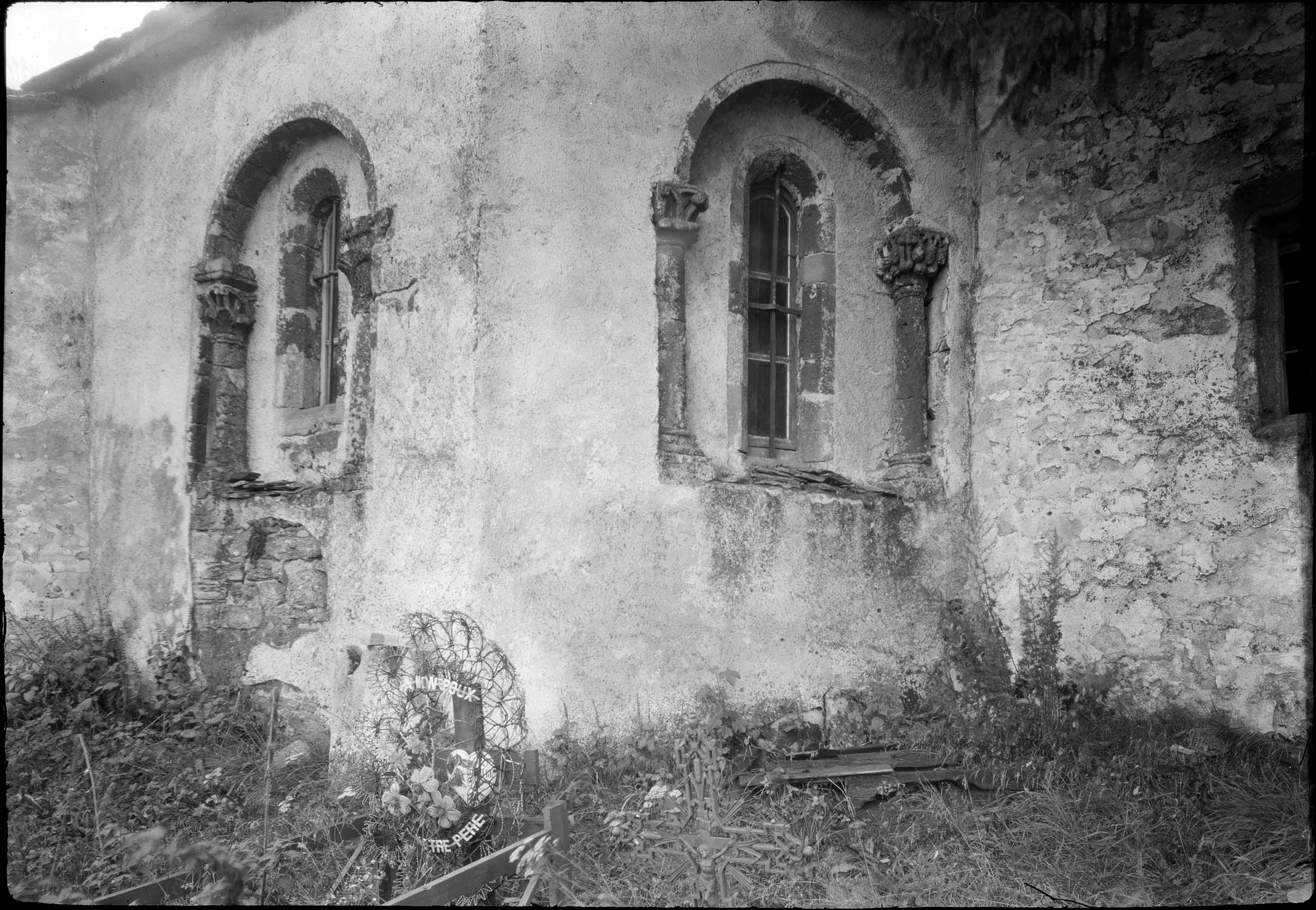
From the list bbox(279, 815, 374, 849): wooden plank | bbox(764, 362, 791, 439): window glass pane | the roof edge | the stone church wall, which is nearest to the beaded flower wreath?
bbox(279, 815, 374, 849): wooden plank

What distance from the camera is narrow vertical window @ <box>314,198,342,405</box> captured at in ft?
21.6

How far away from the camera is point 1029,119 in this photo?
6.11 metres

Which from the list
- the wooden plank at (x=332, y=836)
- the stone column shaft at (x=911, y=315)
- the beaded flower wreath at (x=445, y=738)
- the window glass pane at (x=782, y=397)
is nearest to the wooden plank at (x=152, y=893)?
the wooden plank at (x=332, y=836)

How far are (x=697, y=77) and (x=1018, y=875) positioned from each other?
453 centimetres

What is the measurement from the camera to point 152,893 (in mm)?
3543

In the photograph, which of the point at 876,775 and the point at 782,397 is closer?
the point at 876,775

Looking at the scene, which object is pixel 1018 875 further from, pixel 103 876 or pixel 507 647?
pixel 103 876

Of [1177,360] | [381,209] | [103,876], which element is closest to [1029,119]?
[1177,360]

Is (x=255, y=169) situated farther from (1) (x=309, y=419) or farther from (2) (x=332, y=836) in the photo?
(2) (x=332, y=836)

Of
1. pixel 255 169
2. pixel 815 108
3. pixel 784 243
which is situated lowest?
pixel 784 243

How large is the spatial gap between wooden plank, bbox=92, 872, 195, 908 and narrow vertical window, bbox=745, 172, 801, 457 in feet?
12.7

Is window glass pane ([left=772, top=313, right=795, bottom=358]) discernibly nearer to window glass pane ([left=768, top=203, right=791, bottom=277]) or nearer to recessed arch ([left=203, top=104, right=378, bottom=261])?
window glass pane ([left=768, top=203, right=791, bottom=277])

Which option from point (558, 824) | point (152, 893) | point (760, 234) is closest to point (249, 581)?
point (152, 893)

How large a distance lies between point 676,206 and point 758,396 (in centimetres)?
140
